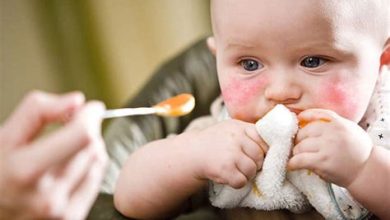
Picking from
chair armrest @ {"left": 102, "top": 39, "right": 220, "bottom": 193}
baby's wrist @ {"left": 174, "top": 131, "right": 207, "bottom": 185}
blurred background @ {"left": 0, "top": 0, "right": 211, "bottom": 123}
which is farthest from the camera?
blurred background @ {"left": 0, "top": 0, "right": 211, "bottom": 123}

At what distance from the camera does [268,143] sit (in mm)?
1031

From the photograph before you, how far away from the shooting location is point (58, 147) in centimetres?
72

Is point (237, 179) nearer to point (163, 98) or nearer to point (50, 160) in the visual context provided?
point (50, 160)

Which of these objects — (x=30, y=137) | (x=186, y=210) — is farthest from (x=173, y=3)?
(x=30, y=137)

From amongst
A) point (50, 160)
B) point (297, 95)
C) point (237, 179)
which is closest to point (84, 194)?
point (50, 160)

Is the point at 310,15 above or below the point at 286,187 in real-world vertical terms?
above

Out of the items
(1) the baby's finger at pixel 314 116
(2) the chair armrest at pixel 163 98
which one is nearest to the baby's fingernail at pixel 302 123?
(1) the baby's finger at pixel 314 116

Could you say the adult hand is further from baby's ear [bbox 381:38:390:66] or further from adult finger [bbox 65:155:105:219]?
baby's ear [bbox 381:38:390:66]

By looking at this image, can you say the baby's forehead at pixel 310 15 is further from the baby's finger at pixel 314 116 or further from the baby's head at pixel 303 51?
the baby's finger at pixel 314 116

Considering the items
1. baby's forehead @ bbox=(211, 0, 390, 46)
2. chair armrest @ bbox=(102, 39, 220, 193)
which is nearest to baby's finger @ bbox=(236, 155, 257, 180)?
baby's forehead @ bbox=(211, 0, 390, 46)

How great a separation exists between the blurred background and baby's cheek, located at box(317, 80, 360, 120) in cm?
132

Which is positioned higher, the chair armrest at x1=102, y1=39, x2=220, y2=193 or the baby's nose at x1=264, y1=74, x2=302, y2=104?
the baby's nose at x1=264, y1=74, x2=302, y2=104

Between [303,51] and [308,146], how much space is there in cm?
15

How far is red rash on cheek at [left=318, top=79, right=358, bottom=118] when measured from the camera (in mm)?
1037
